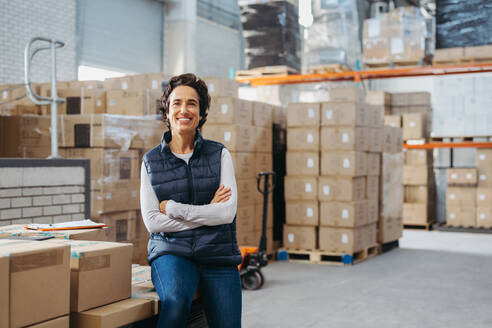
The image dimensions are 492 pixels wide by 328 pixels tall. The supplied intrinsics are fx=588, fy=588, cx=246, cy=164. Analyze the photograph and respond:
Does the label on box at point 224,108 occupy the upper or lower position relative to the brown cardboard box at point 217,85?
lower

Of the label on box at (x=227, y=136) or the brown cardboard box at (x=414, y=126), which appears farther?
the brown cardboard box at (x=414, y=126)

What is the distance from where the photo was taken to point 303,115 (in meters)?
7.33

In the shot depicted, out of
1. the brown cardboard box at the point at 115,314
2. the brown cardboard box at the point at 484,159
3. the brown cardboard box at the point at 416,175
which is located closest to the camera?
the brown cardboard box at the point at 115,314

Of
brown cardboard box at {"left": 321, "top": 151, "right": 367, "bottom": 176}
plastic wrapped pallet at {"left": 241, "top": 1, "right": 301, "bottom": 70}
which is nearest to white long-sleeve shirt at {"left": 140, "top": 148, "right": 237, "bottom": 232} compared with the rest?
brown cardboard box at {"left": 321, "top": 151, "right": 367, "bottom": 176}

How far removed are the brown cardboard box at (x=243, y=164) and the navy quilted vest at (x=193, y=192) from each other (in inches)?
151

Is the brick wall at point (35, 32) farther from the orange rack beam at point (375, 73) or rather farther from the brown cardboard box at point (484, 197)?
the brown cardboard box at point (484, 197)

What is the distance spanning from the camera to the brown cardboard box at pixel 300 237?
7.28 meters

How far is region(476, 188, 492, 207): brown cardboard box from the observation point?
1048cm

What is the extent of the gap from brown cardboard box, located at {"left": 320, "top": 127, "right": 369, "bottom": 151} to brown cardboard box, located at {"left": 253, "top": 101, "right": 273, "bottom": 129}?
2.25 ft

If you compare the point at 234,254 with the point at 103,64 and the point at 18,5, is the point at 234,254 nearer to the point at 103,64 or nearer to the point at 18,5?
the point at 18,5

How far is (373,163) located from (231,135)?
2206 millimetres

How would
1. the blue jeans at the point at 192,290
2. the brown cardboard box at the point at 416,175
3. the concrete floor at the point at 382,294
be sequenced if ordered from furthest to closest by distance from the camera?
the brown cardboard box at the point at 416,175
the concrete floor at the point at 382,294
the blue jeans at the point at 192,290

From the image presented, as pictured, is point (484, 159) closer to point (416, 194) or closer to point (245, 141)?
point (416, 194)

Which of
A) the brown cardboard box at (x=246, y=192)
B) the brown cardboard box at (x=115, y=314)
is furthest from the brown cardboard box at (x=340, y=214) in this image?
the brown cardboard box at (x=115, y=314)
